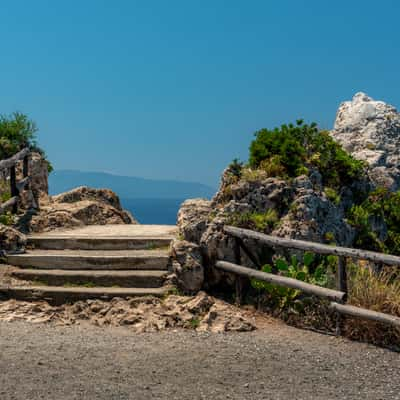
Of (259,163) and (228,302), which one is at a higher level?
(259,163)

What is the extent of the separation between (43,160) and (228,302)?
867cm

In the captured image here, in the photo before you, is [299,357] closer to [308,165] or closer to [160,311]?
[160,311]

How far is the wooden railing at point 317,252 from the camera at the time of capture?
855 cm

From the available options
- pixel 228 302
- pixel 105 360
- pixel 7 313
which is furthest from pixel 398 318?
pixel 7 313

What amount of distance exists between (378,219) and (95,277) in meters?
6.40

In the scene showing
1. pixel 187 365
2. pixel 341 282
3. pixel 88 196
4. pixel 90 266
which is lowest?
pixel 187 365

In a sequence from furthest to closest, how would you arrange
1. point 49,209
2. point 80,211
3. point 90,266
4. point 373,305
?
point 80,211
point 49,209
point 90,266
point 373,305

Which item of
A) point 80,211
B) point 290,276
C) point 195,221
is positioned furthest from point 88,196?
point 290,276

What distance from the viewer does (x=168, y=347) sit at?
26.9ft

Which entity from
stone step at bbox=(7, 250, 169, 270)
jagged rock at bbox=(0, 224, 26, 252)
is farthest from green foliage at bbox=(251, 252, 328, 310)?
jagged rock at bbox=(0, 224, 26, 252)

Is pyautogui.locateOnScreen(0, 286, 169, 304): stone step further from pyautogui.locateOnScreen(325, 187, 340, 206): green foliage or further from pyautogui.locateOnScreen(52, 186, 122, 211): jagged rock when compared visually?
pyautogui.locateOnScreen(52, 186, 122, 211): jagged rock

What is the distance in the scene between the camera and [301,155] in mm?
12500

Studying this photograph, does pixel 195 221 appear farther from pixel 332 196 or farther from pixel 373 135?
pixel 373 135

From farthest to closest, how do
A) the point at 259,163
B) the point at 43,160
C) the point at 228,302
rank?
the point at 43,160 < the point at 259,163 < the point at 228,302
